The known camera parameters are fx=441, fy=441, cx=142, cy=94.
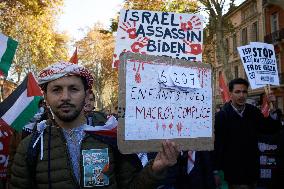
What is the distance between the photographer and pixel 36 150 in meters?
2.49

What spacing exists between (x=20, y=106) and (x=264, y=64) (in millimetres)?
3879

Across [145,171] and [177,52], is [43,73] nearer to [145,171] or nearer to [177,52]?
[145,171]

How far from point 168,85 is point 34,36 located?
20473mm

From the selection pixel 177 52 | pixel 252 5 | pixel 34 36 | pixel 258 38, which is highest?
pixel 252 5

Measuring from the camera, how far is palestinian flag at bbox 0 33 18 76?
17.4ft

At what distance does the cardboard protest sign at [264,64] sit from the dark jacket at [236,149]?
5.54ft

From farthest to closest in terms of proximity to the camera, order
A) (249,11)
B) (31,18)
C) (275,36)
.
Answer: (249,11) < (275,36) < (31,18)

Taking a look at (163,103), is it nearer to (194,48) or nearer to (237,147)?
(194,48)

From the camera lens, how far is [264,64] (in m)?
7.04

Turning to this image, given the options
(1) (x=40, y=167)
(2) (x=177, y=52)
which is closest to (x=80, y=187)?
(1) (x=40, y=167)

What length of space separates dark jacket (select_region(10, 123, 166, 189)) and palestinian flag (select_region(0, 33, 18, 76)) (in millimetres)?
2969

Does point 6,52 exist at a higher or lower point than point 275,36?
lower

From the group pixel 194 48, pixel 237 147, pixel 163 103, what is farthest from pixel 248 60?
pixel 163 103

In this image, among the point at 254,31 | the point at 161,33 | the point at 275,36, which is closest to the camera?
the point at 161,33
